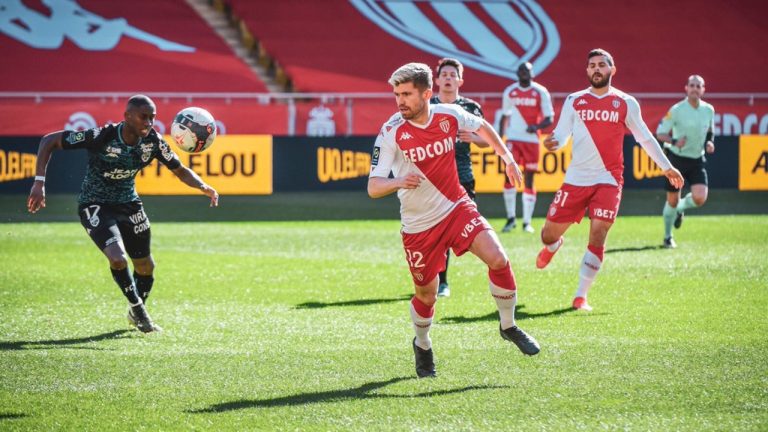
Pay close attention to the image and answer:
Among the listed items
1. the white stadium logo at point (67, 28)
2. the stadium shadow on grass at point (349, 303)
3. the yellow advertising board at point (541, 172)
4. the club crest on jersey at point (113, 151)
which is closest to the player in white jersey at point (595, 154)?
the stadium shadow on grass at point (349, 303)

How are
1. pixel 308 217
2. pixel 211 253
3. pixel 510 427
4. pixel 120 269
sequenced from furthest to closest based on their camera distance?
pixel 308 217, pixel 211 253, pixel 120 269, pixel 510 427

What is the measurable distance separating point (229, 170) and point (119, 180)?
12.9 m

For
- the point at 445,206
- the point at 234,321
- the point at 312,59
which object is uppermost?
the point at 312,59

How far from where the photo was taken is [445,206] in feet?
25.5

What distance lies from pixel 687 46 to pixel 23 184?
20.7 meters

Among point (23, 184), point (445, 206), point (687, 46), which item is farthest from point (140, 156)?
point (687, 46)

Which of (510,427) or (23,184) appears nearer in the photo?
(510,427)

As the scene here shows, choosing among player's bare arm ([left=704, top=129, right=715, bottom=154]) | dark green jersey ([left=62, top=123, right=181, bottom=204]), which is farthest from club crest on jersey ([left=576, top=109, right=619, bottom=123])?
player's bare arm ([left=704, top=129, right=715, bottom=154])

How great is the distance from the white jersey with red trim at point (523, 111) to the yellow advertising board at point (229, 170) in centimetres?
565

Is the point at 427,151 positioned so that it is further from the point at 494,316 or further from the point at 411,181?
the point at 494,316

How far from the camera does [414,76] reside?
24.2 ft

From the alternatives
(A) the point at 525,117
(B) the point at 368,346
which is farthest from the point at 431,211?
(A) the point at 525,117

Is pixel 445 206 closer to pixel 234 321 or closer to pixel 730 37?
pixel 234 321

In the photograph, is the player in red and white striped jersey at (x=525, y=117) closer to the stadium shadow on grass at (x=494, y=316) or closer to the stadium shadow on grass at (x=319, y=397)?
the stadium shadow on grass at (x=494, y=316)
